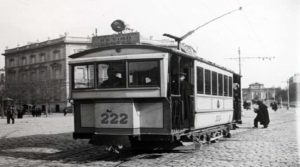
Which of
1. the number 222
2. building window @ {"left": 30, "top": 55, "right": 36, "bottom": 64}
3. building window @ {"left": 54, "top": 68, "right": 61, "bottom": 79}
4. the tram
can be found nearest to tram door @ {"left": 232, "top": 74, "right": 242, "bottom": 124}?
the tram

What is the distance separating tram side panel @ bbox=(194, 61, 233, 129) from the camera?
11.7 metres

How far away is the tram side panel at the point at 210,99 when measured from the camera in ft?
38.4

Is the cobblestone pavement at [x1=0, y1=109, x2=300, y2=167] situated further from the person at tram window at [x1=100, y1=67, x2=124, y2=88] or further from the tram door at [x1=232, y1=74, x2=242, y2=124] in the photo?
the tram door at [x1=232, y1=74, x2=242, y2=124]

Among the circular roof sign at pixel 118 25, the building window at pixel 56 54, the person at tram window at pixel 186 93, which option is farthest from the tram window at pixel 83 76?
the building window at pixel 56 54

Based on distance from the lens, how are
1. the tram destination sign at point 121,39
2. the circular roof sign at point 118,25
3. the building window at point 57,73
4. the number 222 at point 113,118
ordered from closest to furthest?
1. the number 222 at point 113,118
2. the tram destination sign at point 121,39
3. the circular roof sign at point 118,25
4. the building window at point 57,73

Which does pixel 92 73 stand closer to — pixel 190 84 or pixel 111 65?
pixel 111 65

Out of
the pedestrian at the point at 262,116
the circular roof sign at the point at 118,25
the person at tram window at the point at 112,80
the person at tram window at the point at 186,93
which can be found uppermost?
the circular roof sign at the point at 118,25

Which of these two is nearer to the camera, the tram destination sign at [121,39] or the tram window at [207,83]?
the tram destination sign at [121,39]

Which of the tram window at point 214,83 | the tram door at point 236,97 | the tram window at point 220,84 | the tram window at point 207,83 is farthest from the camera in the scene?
the tram door at point 236,97

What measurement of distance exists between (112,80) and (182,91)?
1.95 meters

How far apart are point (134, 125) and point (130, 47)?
194cm

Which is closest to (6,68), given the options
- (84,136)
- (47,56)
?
(47,56)

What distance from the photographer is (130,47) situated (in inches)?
405

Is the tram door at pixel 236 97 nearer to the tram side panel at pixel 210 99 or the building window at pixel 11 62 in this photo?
the tram side panel at pixel 210 99
